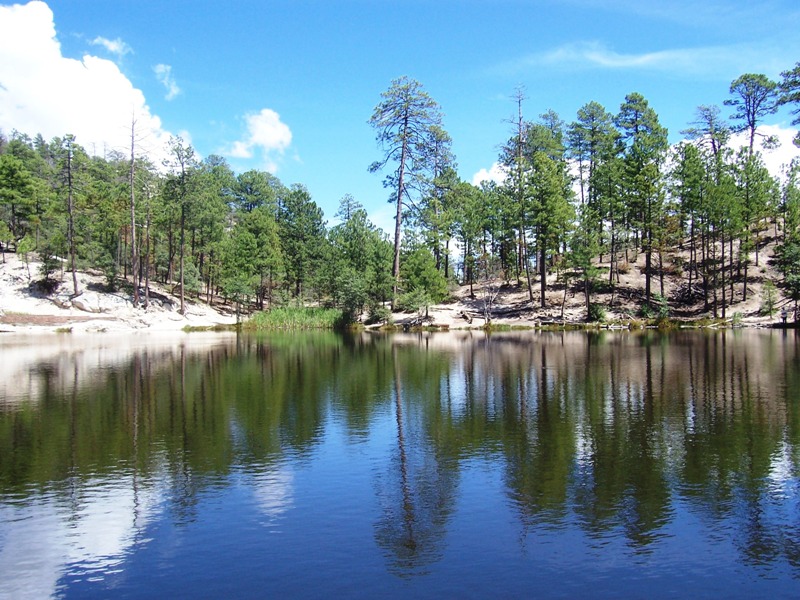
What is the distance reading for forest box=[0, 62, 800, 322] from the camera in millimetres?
63531

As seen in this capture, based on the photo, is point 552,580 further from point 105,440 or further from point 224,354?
point 224,354

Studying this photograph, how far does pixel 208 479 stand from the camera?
45.7ft

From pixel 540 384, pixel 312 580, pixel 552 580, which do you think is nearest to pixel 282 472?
pixel 312 580

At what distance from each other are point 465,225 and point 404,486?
65.3 m

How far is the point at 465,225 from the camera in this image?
76688mm

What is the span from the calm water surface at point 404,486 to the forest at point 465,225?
38999 mm

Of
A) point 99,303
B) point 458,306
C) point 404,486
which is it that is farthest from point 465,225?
point 404,486

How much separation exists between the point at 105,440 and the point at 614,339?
3962cm

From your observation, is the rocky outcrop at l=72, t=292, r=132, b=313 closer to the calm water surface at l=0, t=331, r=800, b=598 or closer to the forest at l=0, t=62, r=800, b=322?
the forest at l=0, t=62, r=800, b=322

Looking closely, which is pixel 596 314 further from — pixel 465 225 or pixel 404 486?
pixel 404 486

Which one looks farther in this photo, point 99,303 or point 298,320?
point 298,320

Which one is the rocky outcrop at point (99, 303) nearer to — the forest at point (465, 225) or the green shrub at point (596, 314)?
the forest at point (465, 225)

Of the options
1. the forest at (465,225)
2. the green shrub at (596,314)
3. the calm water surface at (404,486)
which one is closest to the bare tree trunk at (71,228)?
the forest at (465,225)

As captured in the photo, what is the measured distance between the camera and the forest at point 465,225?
63.5 m
